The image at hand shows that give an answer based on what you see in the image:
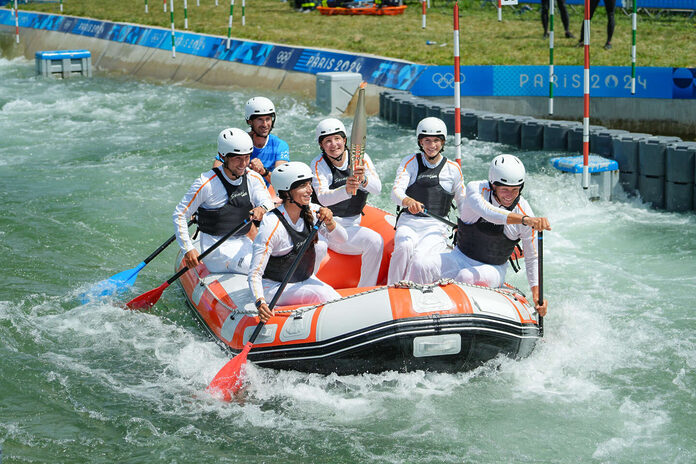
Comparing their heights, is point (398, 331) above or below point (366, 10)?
below

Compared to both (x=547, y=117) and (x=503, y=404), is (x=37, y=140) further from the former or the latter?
(x=503, y=404)

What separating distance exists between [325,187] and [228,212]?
2.54ft

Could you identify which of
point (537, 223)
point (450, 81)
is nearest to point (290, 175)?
point (537, 223)

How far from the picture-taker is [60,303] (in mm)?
8141

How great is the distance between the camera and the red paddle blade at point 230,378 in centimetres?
616

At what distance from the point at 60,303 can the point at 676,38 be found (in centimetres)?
1278

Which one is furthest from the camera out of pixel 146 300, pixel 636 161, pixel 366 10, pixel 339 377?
pixel 366 10

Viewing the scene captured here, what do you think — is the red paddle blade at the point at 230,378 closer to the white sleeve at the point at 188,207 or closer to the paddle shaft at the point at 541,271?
the white sleeve at the point at 188,207

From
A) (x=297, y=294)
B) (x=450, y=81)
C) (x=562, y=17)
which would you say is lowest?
(x=297, y=294)

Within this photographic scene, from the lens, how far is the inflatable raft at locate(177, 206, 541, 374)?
239 inches

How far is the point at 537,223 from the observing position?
20.1 ft

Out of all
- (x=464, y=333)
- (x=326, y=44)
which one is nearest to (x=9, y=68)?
(x=326, y=44)

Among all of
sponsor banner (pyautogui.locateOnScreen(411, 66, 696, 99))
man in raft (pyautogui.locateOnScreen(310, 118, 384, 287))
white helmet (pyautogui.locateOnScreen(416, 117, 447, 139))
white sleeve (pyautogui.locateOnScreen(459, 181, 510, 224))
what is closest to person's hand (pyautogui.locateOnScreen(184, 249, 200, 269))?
man in raft (pyautogui.locateOnScreen(310, 118, 384, 287))

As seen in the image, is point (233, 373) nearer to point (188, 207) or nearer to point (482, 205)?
point (188, 207)
